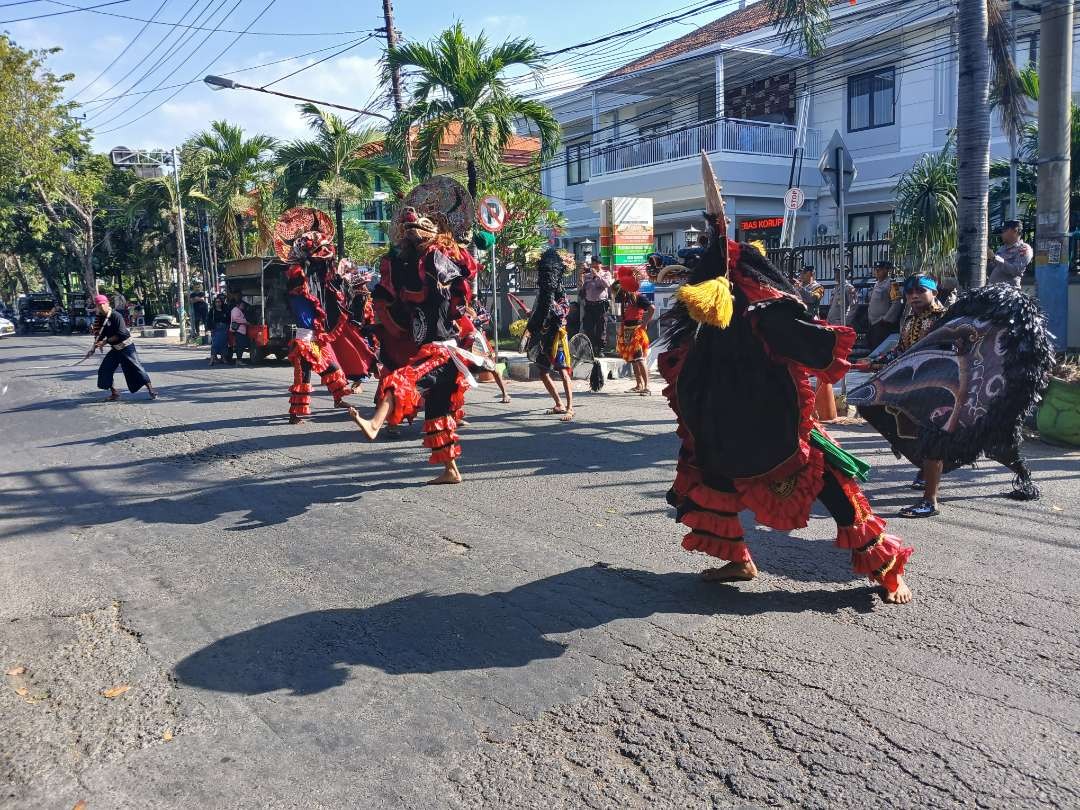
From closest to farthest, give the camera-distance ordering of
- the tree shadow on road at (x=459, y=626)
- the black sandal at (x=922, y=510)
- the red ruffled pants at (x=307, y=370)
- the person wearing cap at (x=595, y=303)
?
the tree shadow on road at (x=459, y=626) < the black sandal at (x=922, y=510) < the red ruffled pants at (x=307, y=370) < the person wearing cap at (x=595, y=303)

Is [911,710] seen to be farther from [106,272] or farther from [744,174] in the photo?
[106,272]

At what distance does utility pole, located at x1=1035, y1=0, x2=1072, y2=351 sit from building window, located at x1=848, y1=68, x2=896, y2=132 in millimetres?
12814

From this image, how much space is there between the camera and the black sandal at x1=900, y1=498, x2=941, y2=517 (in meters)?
5.63

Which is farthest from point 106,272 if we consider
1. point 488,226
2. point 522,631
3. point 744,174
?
point 522,631

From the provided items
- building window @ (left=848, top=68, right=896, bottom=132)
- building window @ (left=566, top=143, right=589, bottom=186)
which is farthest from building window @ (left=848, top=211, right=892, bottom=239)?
building window @ (left=566, top=143, right=589, bottom=186)

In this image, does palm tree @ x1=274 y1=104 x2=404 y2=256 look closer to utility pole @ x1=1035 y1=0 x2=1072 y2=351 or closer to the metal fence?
the metal fence

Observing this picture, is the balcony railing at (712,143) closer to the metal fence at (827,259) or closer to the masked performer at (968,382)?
the metal fence at (827,259)

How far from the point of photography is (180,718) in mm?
3268

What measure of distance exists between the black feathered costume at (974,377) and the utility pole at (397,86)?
13.0 m

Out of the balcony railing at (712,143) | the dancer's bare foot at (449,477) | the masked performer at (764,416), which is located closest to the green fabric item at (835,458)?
the masked performer at (764,416)

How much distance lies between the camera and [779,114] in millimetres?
24859

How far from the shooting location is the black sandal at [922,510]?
5.63 meters

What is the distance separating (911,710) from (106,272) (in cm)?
5383

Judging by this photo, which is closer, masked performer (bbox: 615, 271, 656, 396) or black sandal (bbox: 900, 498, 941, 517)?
black sandal (bbox: 900, 498, 941, 517)
